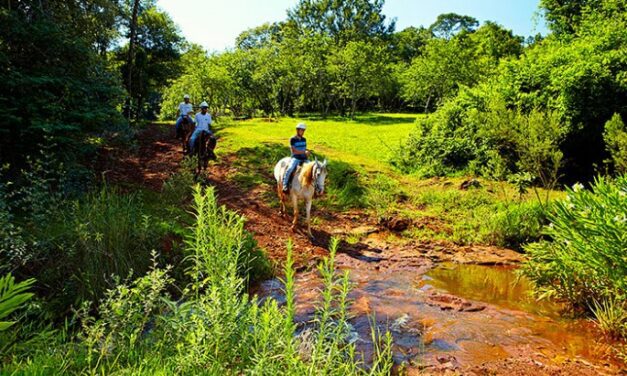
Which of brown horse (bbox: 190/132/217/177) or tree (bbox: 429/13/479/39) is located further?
tree (bbox: 429/13/479/39)

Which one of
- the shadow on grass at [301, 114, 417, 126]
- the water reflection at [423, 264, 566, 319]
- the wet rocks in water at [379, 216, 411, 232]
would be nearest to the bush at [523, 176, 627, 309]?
the water reflection at [423, 264, 566, 319]

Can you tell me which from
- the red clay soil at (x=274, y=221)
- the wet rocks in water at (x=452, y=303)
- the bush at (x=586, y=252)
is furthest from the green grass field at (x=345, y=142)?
the bush at (x=586, y=252)

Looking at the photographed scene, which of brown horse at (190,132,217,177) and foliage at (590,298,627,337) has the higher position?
brown horse at (190,132,217,177)

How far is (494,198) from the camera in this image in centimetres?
1080

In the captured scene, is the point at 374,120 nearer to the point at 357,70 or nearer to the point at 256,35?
the point at 357,70

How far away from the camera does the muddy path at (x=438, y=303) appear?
13.4ft

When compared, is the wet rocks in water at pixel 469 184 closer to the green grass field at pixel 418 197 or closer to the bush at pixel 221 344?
the green grass field at pixel 418 197

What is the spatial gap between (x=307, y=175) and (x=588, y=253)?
5.37 meters

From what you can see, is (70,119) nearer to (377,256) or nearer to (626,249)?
(377,256)

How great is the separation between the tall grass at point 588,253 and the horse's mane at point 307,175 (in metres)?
4.54

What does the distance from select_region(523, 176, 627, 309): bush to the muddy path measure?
40cm

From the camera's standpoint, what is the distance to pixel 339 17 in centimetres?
6431

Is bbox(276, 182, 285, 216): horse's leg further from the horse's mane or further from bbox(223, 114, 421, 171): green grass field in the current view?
bbox(223, 114, 421, 171): green grass field

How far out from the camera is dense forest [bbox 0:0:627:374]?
2.63 metres
